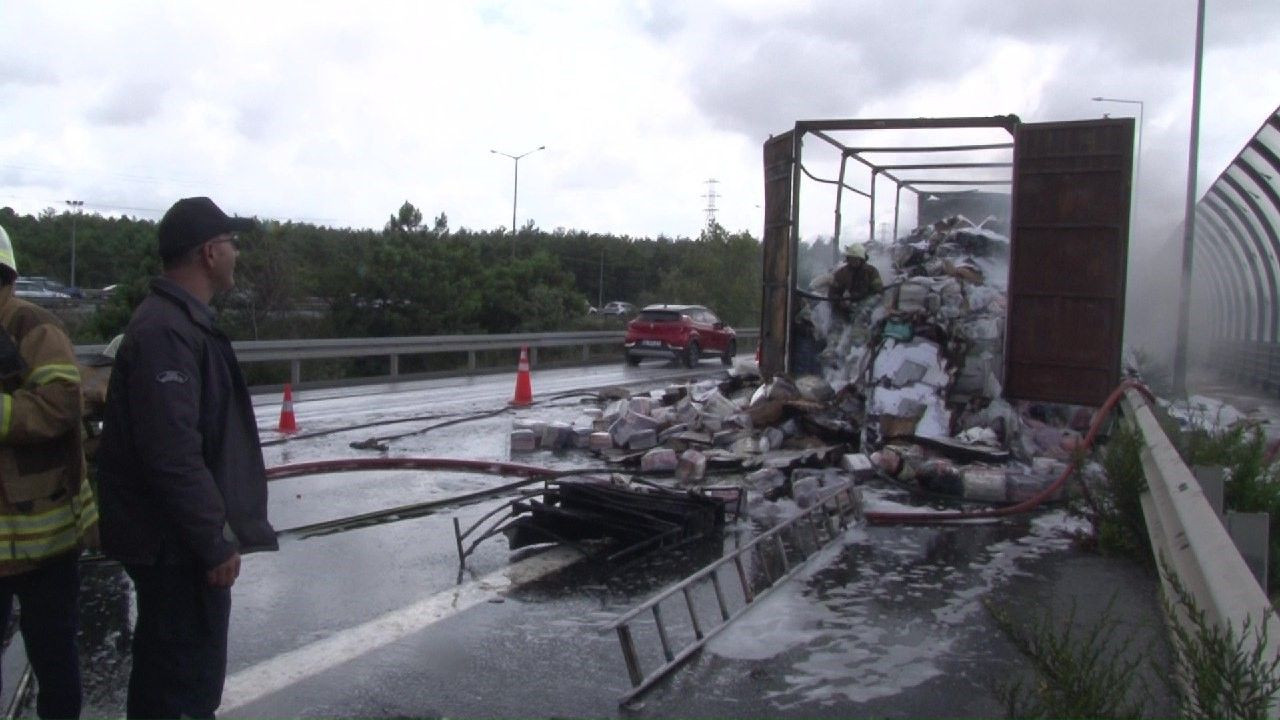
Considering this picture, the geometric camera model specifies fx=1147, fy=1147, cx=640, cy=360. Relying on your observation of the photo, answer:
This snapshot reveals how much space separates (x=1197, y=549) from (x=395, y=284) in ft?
120

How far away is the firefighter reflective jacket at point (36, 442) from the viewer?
12.0ft

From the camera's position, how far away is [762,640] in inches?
217

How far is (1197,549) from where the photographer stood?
4242mm

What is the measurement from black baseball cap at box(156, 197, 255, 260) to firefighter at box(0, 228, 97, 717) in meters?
0.62

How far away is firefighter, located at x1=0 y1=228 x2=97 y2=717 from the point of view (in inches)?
145

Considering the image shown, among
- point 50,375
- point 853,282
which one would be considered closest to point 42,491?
point 50,375

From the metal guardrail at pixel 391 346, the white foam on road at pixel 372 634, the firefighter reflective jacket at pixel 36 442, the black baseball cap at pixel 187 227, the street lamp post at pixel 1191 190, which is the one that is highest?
the street lamp post at pixel 1191 190

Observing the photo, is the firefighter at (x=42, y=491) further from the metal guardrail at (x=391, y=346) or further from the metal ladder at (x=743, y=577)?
the metal guardrail at (x=391, y=346)

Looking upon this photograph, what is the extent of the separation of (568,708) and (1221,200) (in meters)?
19.6

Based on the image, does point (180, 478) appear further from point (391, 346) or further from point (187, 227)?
point (391, 346)

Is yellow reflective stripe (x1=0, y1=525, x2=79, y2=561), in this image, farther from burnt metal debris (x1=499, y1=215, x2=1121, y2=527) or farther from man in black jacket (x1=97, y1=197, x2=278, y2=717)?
burnt metal debris (x1=499, y1=215, x2=1121, y2=527)

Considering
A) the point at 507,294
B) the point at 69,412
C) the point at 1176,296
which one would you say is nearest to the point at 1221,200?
the point at 1176,296

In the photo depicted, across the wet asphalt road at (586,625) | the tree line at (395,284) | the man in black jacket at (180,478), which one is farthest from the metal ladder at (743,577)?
the tree line at (395,284)

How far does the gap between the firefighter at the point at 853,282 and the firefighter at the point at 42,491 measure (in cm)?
1139
